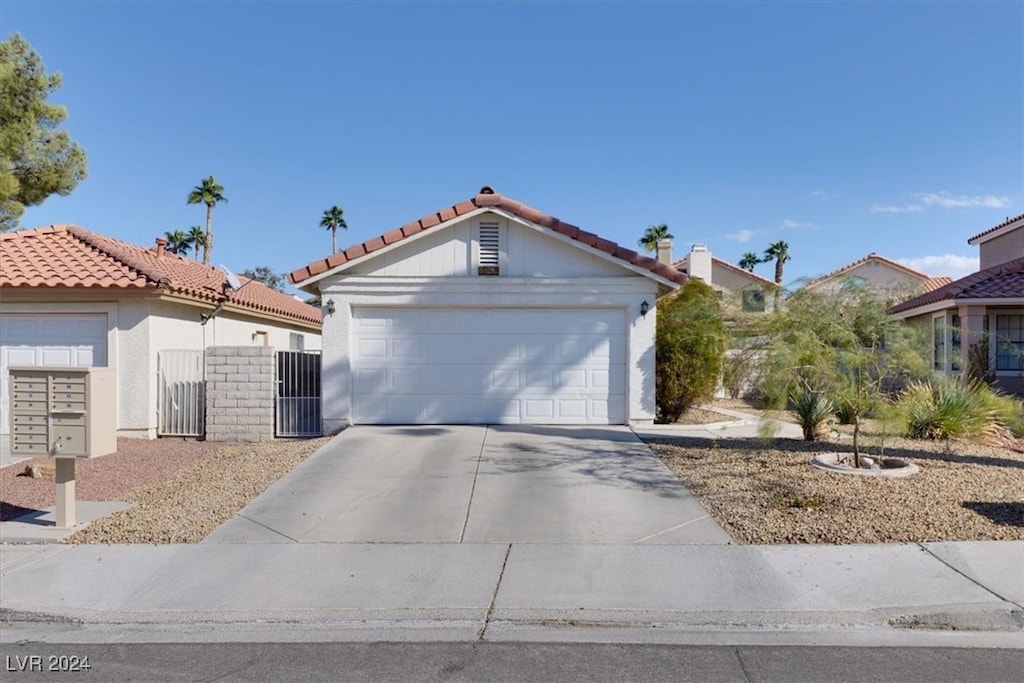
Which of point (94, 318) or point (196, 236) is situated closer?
point (94, 318)

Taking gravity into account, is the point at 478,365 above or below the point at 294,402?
above

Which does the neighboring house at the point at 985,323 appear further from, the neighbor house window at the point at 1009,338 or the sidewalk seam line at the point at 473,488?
the sidewalk seam line at the point at 473,488

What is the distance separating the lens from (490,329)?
41.7 feet

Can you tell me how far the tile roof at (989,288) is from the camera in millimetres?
17672

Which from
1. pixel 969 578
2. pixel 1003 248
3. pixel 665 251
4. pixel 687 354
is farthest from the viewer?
pixel 1003 248

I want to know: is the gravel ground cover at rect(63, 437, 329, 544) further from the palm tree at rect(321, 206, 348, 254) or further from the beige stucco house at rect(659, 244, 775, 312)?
the palm tree at rect(321, 206, 348, 254)

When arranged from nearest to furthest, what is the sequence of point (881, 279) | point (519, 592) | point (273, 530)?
point (519, 592) → point (273, 530) → point (881, 279)

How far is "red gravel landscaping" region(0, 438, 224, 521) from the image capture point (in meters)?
8.42

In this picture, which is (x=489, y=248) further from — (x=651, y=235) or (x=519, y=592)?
(x=651, y=235)

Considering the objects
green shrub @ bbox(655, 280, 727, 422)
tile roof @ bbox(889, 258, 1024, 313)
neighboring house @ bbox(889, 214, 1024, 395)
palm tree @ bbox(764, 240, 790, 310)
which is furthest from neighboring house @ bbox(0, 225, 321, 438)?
palm tree @ bbox(764, 240, 790, 310)

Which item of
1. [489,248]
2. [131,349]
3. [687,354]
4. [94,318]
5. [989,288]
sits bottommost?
[687,354]

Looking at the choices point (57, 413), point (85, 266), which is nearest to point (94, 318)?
point (85, 266)

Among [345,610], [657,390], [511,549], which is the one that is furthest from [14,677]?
[657,390]

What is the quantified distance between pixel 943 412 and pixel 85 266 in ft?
50.4
